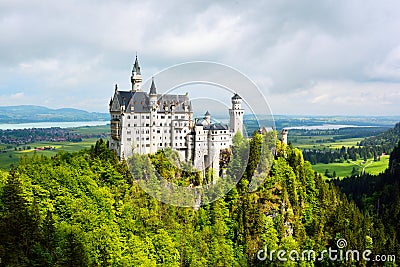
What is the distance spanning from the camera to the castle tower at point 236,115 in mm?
61500

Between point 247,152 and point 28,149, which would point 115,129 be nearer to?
point 247,152

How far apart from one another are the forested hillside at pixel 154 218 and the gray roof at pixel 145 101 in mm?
7428

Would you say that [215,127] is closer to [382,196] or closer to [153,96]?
[153,96]

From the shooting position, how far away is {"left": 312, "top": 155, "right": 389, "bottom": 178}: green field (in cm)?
13888

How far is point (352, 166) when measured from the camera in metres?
153

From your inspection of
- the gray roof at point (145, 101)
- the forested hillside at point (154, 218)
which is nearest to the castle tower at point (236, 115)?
the forested hillside at point (154, 218)

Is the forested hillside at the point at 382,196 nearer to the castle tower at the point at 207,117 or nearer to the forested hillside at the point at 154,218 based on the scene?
the forested hillside at the point at 154,218

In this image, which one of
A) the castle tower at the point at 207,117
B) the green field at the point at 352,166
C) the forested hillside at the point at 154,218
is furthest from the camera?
the green field at the point at 352,166

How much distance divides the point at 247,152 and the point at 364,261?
22522 mm

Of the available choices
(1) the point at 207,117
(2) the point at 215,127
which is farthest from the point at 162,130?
(2) the point at 215,127

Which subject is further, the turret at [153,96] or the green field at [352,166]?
the green field at [352,166]

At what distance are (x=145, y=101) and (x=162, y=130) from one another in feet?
16.3

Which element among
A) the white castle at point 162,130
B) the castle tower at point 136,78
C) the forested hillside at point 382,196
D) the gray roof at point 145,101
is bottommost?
the forested hillside at point 382,196

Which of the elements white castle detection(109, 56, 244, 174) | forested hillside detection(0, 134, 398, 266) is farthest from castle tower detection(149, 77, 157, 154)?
Answer: forested hillside detection(0, 134, 398, 266)
